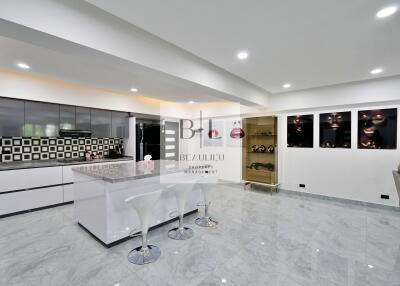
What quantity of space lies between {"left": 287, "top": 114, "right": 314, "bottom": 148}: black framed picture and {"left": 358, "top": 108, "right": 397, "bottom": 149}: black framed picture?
0.92m

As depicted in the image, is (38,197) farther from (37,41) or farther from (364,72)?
(364,72)

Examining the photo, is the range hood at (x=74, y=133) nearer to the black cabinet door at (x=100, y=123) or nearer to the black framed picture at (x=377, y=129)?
the black cabinet door at (x=100, y=123)

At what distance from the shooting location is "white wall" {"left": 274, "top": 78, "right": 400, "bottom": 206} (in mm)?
3844

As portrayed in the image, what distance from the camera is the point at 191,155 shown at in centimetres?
700

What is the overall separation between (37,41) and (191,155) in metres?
5.57

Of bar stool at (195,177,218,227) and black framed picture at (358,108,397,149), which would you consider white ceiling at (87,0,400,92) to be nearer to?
black framed picture at (358,108,397,149)

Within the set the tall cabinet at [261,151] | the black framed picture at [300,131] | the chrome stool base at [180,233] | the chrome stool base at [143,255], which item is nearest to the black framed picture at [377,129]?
the black framed picture at [300,131]

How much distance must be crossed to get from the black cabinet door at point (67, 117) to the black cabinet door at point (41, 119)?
0.23 ft

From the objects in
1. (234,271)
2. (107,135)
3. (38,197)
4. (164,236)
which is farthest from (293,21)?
(38,197)

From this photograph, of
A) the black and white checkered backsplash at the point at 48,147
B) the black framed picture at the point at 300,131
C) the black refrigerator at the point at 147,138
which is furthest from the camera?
the black refrigerator at the point at 147,138

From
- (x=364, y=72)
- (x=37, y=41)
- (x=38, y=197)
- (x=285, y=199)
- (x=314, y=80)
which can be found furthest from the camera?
(x=285, y=199)

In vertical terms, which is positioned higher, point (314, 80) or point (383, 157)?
point (314, 80)

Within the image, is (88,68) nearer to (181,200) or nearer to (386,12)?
(181,200)

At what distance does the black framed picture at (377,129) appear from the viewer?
12.6ft
